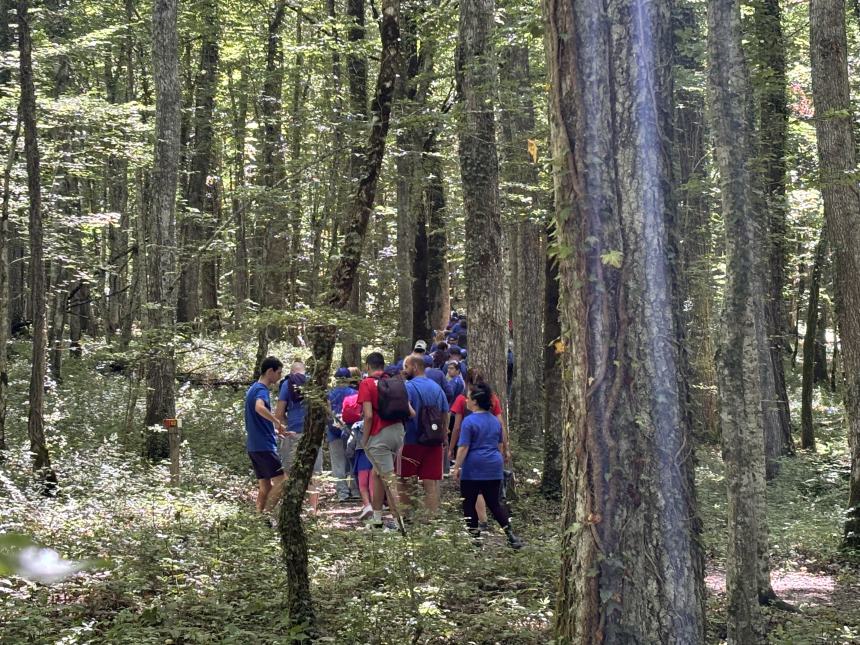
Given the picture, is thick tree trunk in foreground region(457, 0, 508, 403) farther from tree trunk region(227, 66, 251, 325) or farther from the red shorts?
tree trunk region(227, 66, 251, 325)

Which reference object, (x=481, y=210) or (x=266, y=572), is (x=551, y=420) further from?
(x=266, y=572)

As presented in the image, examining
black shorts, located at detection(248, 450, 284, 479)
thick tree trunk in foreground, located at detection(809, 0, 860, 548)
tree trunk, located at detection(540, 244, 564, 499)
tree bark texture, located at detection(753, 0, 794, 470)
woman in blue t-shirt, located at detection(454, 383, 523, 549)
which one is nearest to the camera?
woman in blue t-shirt, located at detection(454, 383, 523, 549)

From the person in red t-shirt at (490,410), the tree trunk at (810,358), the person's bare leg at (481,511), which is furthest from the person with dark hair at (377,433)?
the tree trunk at (810,358)

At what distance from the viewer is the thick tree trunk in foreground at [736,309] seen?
673cm

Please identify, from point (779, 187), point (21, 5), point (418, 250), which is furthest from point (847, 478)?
point (21, 5)

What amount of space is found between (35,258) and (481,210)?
625 cm

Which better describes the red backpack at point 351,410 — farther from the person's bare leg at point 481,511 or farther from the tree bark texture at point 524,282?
the tree bark texture at point 524,282

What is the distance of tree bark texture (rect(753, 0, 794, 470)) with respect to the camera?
14828 mm

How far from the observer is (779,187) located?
1714cm

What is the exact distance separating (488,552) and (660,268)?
207 inches

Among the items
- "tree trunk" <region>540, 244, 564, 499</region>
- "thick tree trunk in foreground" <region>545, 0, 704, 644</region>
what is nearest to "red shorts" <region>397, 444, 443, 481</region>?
"tree trunk" <region>540, 244, 564, 499</region>

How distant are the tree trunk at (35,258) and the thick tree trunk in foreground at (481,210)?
5.87 m

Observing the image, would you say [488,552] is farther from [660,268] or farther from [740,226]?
[660,268]

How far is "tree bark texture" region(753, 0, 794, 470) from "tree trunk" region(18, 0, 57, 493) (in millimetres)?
10257
